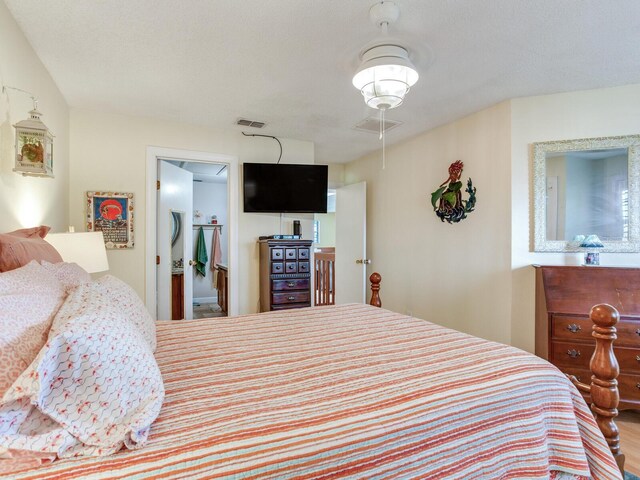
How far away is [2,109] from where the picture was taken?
165cm

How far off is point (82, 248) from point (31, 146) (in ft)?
2.37

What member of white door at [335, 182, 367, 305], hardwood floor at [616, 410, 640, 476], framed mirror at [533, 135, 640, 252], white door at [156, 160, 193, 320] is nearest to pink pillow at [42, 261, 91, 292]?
white door at [156, 160, 193, 320]

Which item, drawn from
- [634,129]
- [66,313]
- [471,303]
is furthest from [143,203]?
[634,129]

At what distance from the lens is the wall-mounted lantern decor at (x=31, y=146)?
1.69 meters

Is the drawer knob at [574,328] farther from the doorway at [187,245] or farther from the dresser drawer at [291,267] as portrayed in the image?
the doorway at [187,245]

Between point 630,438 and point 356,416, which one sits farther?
point 630,438

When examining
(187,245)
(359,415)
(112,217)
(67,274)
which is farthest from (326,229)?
→ (359,415)

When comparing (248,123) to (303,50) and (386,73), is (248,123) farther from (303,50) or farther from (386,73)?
(386,73)

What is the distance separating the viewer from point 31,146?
67.4 inches

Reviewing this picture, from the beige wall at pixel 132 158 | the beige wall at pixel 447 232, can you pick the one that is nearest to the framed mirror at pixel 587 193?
the beige wall at pixel 447 232

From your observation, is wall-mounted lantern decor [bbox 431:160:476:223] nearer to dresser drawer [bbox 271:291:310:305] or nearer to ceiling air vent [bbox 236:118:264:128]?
dresser drawer [bbox 271:291:310:305]

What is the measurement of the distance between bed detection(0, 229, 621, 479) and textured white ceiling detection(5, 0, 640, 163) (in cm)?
158

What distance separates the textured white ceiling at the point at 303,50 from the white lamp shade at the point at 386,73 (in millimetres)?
126

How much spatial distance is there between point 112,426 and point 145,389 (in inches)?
4.2
